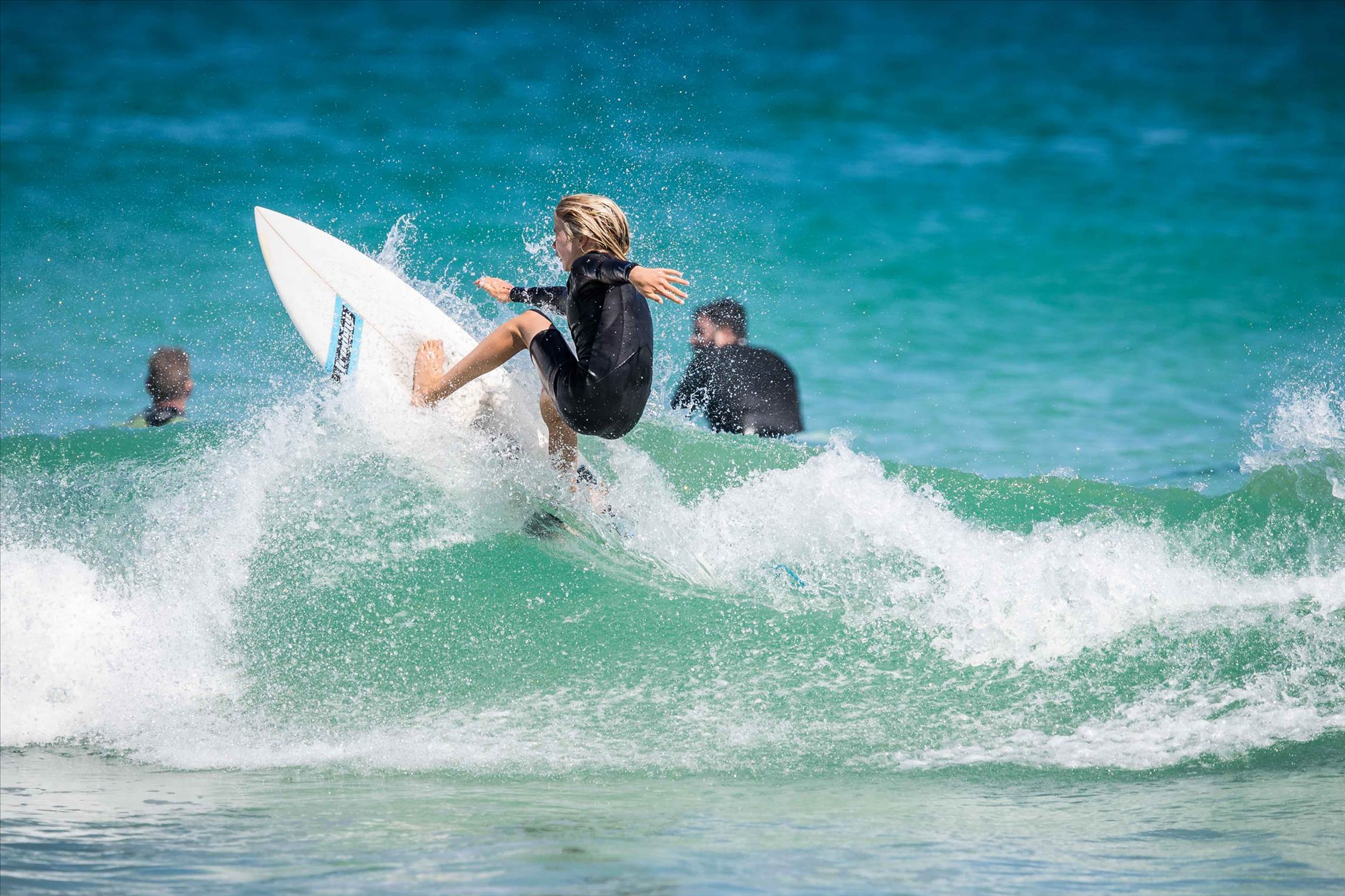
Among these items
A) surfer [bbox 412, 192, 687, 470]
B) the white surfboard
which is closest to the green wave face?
the white surfboard

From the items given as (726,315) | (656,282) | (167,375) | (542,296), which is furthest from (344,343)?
(726,315)

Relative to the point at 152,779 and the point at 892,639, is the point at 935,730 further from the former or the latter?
the point at 152,779

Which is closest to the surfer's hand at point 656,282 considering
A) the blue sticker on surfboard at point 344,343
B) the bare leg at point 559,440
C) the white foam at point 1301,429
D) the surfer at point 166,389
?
the bare leg at point 559,440

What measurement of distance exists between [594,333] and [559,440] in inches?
22.1

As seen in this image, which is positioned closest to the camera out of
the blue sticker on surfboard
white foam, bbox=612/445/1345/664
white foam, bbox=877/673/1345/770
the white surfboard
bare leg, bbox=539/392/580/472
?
white foam, bbox=877/673/1345/770

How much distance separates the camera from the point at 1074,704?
10.6 ft

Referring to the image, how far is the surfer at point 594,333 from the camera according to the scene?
3744 mm

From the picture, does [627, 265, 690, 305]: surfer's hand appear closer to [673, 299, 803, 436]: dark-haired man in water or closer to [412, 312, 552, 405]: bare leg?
[412, 312, 552, 405]: bare leg

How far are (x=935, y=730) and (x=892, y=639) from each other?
0.55m

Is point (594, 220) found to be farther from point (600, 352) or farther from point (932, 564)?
point (932, 564)

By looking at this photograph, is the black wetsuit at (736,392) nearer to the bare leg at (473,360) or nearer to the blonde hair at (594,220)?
the bare leg at (473,360)

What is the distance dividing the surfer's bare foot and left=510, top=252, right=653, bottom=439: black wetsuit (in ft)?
2.12

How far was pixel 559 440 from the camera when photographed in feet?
13.6

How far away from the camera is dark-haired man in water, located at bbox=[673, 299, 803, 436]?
19.8ft
